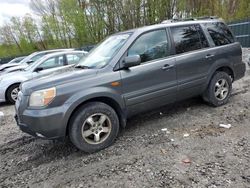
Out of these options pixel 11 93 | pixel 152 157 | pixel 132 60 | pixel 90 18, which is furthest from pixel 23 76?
pixel 90 18

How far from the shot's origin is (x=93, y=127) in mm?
3990

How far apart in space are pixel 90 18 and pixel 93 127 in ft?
84.2

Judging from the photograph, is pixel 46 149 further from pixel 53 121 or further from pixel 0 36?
pixel 0 36

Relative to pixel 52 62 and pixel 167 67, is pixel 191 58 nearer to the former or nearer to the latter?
pixel 167 67

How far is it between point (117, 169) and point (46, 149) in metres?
1.51

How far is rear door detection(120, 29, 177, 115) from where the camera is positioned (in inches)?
168

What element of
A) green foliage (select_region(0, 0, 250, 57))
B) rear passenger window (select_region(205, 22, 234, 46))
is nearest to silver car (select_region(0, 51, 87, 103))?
rear passenger window (select_region(205, 22, 234, 46))

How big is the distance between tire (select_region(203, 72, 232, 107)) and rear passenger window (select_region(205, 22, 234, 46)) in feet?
2.15

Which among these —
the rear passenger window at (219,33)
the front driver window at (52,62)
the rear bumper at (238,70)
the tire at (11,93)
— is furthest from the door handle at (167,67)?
the tire at (11,93)

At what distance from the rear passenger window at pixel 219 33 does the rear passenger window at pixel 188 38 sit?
0.89ft

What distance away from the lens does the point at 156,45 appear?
4633 mm

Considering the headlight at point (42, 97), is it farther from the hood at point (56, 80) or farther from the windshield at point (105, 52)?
the windshield at point (105, 52)

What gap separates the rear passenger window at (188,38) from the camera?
4.84 m

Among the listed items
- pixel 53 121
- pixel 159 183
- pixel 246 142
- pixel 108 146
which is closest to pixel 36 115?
pixel 53 121
